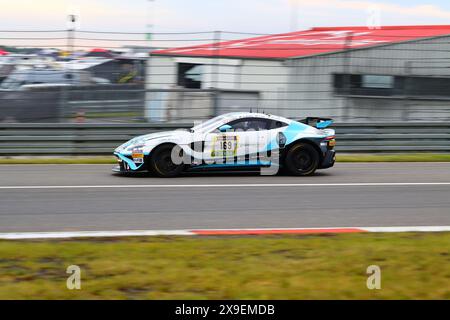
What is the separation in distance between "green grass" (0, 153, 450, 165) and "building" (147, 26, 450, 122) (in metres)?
1.07

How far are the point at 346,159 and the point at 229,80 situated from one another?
3.29 metres

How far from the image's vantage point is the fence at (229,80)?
15859 millimetres

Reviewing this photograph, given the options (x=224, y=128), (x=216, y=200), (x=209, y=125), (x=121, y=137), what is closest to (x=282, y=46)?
(x=121, y=137)

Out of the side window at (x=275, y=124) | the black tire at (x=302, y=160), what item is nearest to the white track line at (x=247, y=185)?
the black tire at (x=302, y=160)

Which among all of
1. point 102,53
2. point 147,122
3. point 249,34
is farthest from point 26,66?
point 249,34

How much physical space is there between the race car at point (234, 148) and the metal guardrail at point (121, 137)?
3.58 meters

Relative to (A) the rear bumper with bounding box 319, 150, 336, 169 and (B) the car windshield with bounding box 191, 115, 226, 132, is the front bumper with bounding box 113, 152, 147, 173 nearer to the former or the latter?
(B) the car windshield with bounding box 191, 115, 226, 132

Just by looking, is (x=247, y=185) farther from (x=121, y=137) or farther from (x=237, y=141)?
(x=121, y=137)

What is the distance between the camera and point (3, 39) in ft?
51.1

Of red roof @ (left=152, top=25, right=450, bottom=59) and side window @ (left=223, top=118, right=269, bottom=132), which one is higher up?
red roof @ (left=152, top=25, right=450, bottom=59)

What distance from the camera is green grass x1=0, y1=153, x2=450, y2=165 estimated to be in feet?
48.9

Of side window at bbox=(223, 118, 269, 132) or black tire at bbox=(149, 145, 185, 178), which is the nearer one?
black tire at bbox=(149, 145, 185, 178)

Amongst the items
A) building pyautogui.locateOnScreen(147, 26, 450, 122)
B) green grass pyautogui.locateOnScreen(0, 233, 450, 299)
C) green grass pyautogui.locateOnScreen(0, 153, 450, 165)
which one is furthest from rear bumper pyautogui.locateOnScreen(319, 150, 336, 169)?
green grass pyautogui.locateOnScreen(0, 233, 450, 299)

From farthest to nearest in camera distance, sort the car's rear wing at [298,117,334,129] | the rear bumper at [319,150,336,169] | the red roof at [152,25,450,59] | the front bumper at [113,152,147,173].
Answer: the red roof at [152,25,450,59] → the car's rear wing at [298,117,334,129] → the rear bumper at [319,150,336,169] → the front bumper at [113,152,147,173]
